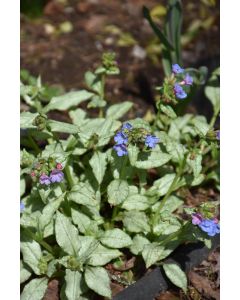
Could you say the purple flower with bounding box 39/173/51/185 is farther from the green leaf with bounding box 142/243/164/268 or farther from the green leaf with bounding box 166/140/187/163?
the green leaf with bounding box 166/140/187/163

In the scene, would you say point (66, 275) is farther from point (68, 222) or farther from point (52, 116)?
point (52, 116)

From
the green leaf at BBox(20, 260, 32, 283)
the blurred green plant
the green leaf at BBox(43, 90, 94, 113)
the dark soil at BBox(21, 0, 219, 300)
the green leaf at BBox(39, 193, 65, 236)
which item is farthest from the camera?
the dark soil at BBox(21, 0, 219, 300)

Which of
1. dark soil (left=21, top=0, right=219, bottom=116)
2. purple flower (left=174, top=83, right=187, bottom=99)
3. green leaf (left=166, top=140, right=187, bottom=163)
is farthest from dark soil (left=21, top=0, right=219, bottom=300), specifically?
purple flower (left=174, top=83, right=187, bottom=99)

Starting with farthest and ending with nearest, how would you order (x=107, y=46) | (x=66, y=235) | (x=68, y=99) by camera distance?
(x=107, y=46)
(x=68, y=99)
(x=66, y=235)

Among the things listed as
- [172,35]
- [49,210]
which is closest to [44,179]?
[49,210]

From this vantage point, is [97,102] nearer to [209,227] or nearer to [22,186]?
[22,186]

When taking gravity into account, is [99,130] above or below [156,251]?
above

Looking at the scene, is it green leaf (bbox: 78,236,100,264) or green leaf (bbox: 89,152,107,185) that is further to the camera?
green leaf (bbox: 89,152,107,185)
